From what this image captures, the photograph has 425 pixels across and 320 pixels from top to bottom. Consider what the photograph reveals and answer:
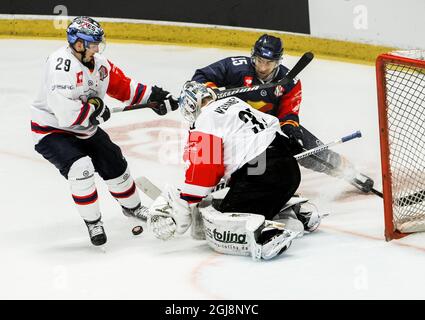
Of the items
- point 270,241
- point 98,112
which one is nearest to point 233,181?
point 270,241

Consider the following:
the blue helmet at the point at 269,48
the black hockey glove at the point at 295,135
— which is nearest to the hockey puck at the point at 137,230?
the black hockey glove at the point at 295,135

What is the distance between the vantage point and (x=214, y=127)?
3.65m

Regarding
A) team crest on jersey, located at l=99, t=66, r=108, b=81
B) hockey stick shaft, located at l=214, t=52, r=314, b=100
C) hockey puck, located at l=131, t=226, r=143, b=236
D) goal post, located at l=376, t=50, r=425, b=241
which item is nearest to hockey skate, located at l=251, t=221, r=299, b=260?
goal post, located at l=376, t=50, r=425, b=241

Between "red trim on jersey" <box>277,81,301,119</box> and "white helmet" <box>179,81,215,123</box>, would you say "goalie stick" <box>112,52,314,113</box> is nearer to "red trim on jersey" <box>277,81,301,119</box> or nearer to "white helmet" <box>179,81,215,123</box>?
"red trim on jersey" <box>277,81,301,119</box>

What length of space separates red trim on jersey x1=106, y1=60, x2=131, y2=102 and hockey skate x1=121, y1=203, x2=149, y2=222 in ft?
1.65

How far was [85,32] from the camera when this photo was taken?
12.8 feet

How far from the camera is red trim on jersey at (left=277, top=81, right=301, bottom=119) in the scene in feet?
15.0

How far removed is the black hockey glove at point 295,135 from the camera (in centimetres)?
427

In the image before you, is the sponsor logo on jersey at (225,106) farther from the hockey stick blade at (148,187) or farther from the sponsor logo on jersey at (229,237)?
the hockey stick blade at (148,187)

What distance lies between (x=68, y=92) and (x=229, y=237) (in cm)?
90
